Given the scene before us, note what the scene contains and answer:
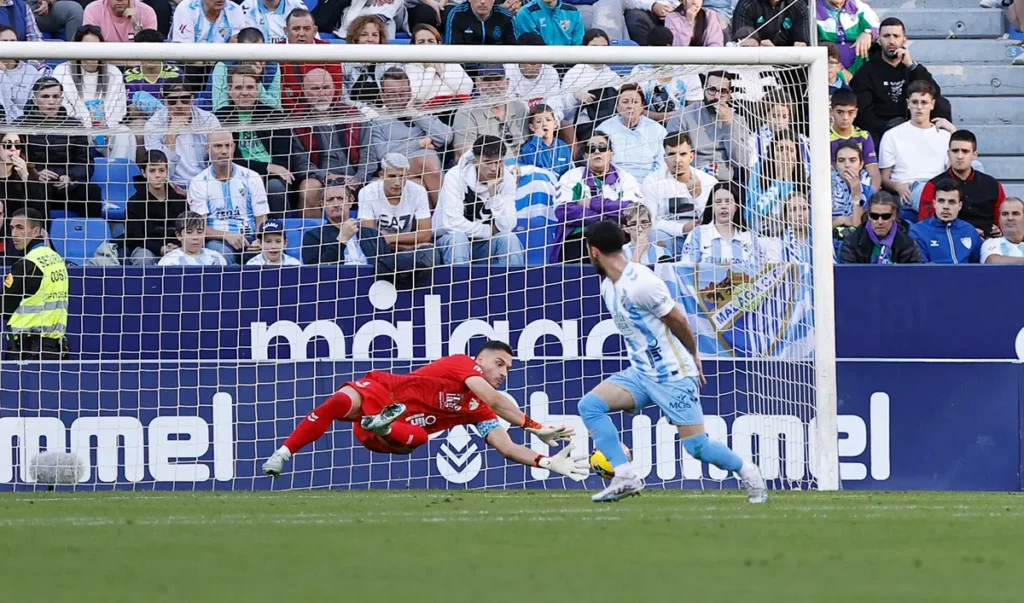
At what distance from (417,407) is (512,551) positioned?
4537 millimetres

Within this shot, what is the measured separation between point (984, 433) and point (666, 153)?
3.26 m

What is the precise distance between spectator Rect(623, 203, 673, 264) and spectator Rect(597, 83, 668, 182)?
319 mm

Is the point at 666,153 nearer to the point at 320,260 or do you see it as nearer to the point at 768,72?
the point at 768,72

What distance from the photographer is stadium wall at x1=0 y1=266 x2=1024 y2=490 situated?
11914 millimetres

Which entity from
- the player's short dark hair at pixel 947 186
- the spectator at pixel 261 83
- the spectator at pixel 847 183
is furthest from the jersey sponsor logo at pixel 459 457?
the player's short dark hair at pixel 947 186

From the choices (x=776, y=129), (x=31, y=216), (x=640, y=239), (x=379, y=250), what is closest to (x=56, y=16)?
(x=31, y=216)

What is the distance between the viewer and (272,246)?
12.2m

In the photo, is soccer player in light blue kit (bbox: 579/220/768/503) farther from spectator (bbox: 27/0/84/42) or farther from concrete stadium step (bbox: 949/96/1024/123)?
concrete stadium step (bbox: 949/96/1024/123)

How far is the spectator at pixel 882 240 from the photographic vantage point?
41.2 ft

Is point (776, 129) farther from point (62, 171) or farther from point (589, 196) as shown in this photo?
point (62, 171)

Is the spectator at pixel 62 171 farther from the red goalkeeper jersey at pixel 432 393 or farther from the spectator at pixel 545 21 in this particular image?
the spectator at pixel 545 21

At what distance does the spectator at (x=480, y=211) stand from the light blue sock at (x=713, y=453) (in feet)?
9.81

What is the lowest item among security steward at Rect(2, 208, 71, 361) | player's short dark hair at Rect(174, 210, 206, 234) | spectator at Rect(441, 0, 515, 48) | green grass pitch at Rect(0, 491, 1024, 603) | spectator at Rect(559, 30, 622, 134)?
green grass pitch at Rect(0, 491, 1024, 603)

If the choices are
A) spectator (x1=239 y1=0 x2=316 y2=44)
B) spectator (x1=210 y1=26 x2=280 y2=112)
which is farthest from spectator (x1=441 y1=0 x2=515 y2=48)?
spectator (x1=210 y1=26 x2=280 y2=112)
